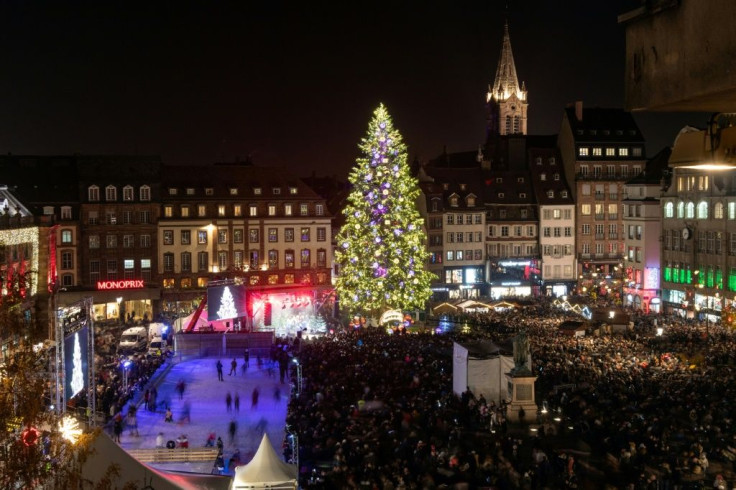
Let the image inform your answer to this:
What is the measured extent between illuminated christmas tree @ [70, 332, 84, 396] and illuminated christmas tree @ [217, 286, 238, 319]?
72.0 ft

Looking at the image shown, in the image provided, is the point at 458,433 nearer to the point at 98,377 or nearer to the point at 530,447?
the point at 530,447

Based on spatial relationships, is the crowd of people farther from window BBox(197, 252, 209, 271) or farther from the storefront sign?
window BBox(197, 252, 209, 271)

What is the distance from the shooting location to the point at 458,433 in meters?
23.9

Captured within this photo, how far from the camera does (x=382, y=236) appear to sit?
53.0m

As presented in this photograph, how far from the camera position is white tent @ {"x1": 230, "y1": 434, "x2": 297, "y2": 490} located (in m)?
19.2

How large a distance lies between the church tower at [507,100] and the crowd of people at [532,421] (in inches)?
3646

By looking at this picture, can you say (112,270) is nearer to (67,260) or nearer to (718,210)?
(67,260)

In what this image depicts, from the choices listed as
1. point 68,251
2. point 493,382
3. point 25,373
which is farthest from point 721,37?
point 68,251

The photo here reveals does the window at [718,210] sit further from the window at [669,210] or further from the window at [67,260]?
the window at [67,260]

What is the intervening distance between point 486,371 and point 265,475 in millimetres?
11012

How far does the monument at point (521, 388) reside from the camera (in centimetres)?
2683

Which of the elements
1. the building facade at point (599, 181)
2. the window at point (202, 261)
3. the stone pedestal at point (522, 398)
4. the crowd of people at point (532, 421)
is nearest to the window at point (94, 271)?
the window at point (202, 261)

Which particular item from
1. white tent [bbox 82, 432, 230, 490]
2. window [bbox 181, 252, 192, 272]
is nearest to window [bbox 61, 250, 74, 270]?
window [bbox 181, 252, 192, 272]

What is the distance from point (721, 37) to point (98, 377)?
120ft
